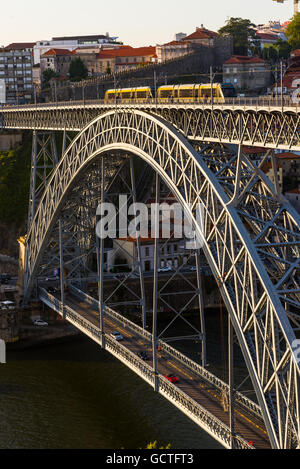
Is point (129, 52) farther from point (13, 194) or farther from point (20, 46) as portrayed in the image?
point (13, 194)

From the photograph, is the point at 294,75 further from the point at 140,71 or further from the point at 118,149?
the point at 118,149

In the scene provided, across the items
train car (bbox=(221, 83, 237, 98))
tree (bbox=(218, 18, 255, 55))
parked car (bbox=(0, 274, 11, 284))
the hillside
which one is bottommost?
parked car (bbox=(0, 274, 11, 284))

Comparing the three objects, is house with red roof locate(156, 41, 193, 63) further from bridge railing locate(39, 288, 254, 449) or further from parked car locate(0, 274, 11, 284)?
bridge railing locate(39, 288, 254, 449)

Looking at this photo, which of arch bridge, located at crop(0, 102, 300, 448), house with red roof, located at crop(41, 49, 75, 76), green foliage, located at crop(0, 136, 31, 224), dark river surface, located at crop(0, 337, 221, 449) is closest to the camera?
arch bridge, located at crop(0, 102, 300, 448)

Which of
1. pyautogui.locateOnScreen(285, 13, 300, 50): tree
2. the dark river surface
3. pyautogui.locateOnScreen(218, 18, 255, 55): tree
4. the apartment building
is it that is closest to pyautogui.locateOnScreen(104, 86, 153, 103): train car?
the dark river surface

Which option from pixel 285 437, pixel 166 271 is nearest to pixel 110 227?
pixel 166 271

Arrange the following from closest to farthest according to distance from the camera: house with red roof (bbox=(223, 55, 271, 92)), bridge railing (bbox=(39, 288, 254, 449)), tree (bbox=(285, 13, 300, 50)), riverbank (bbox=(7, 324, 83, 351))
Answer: bridge railing (bbox=(39, 288, 254, 449)), riverbank (bbox=(7, 324, 83, 351)), house with red roof (bbox=(223, 55, 271, 92)), tree (bbox=(285, 13, 300, 50))

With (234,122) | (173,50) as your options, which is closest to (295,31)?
(173,50)
